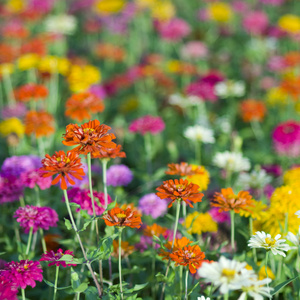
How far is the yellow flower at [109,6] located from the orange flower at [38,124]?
3368 millimetres

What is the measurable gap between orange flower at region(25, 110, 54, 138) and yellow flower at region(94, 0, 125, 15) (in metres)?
3.37

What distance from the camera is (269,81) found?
13.7 feet

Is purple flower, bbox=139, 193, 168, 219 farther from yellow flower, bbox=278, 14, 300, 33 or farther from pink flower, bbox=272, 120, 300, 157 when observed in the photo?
yellow flower, bbox=278, 14, 300, 33

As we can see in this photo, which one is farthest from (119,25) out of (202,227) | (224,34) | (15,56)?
(202,227)

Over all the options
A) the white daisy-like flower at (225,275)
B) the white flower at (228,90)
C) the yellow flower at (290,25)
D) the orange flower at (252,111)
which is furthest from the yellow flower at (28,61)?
the white daisy-like flower at (225,275)

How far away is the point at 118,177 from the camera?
2266 millimetres

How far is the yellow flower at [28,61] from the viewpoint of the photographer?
3427 millimetres

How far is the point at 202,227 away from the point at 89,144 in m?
0.75

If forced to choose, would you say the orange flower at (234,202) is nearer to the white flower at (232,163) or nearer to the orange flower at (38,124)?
the white flower at (232,163)

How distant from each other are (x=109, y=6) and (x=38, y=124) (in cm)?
352

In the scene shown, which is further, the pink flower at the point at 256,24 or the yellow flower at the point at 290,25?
the pink flower at the point at 256,24

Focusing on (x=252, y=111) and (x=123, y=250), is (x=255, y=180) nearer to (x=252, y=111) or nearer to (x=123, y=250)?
(x=123, y=250)

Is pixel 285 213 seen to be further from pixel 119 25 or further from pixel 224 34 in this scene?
pixel 119 25

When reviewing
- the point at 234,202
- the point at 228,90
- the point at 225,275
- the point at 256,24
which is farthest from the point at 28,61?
the point at 225,275
